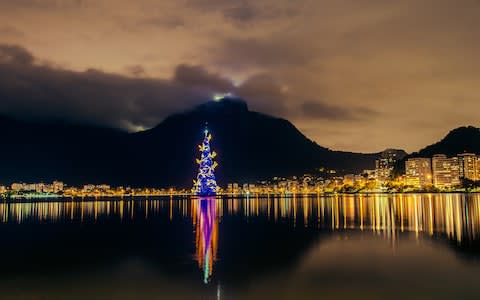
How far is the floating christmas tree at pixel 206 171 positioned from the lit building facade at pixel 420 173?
11160cm

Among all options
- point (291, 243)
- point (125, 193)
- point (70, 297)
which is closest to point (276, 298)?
point (70, 297)

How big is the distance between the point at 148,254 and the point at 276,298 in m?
9.88

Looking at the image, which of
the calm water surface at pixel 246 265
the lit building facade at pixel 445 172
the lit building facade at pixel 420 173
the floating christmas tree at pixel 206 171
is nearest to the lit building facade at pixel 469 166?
the lit building facade at pixel 445 172

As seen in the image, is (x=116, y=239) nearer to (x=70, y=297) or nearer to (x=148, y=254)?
(x=148, y=254)

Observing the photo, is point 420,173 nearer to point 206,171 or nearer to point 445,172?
point 445,172

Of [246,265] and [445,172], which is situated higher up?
[445,172]

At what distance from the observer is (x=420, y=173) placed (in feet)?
637

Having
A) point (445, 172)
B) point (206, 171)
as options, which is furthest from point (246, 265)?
point (445, 172)

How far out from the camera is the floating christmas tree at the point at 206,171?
10951 cm

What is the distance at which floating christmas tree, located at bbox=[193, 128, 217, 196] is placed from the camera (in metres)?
110

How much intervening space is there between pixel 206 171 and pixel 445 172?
395 feet

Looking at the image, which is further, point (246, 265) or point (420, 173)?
point (420, 173)

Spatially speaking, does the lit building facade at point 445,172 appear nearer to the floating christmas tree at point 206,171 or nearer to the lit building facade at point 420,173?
the lit building facade at point 420,173

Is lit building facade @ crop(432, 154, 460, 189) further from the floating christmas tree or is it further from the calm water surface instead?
the calm water surface
